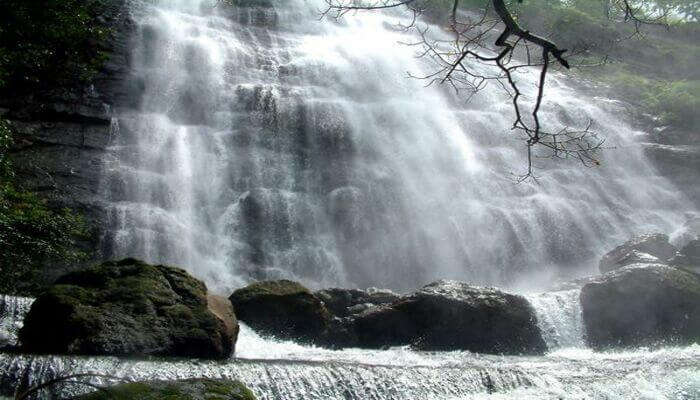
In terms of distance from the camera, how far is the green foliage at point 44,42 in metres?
16.7

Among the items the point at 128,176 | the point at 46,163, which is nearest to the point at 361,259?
the point at 128,176

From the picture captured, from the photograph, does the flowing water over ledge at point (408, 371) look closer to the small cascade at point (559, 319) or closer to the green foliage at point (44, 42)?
Answer: the small cascade at point (559, 319)

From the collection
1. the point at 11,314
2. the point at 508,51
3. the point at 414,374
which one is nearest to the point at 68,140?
the point at 11,314

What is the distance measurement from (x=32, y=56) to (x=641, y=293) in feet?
56.3

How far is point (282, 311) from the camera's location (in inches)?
455

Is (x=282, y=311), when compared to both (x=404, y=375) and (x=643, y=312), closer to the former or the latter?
(x=404, y=375)

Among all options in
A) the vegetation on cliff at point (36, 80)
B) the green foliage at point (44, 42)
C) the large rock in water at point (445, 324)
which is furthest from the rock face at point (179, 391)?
the green foliage at point (44, 42)

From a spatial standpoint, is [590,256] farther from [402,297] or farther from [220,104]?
[220,104]

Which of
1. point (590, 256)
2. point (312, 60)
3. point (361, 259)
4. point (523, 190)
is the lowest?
point (361, 259)

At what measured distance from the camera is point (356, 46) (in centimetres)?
2739

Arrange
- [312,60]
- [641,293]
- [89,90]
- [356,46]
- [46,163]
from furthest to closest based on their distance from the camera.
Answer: [356,46]
[312,60]
[89,90]
[46,163]
[641,293]

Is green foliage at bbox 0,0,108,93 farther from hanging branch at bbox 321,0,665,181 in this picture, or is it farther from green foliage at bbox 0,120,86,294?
hanging branch at bbox 321,0,665,181

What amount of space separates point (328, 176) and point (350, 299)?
6.93 meters

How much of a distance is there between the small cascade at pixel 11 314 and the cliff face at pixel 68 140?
365cm
